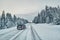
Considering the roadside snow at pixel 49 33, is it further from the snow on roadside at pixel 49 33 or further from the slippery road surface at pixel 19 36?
the slippery road surface at pixel 19 36

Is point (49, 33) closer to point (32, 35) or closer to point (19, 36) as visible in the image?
point (32, 35)

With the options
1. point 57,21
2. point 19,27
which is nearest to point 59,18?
point 57,21

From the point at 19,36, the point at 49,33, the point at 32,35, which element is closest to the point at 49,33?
the point at 49,33

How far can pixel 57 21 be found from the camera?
6738 centimetres

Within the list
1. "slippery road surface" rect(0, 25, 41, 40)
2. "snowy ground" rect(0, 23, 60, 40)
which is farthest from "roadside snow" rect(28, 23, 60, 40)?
"slippery road surface" rect(0, 25, 41, 40)

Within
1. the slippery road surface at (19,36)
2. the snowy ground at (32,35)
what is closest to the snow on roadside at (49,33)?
the snowy ground at (32,35)

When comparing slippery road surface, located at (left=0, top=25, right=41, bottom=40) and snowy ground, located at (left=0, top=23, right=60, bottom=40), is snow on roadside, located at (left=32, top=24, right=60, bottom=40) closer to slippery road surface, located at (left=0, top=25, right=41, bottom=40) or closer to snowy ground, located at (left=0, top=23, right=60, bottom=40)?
snowy ground, located at (left=0, top=23, right=60, bottom=40)

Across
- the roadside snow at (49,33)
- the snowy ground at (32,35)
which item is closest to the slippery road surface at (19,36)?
the snowy ground at (32,35)

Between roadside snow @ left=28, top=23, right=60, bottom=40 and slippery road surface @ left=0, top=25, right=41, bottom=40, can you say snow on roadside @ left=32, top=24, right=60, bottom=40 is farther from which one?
slippery road surface @ left=0, top=25, right=41, bottom=40

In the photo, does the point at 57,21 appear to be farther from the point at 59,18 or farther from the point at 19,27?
the point at 19,27

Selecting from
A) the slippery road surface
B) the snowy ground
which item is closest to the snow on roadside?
the snowy ground

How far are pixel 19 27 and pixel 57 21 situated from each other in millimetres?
26841

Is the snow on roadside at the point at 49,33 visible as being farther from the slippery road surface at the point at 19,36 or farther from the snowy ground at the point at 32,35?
the slippery road surface at the point at 19,36

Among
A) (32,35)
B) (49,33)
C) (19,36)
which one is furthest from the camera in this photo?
(49,33)
